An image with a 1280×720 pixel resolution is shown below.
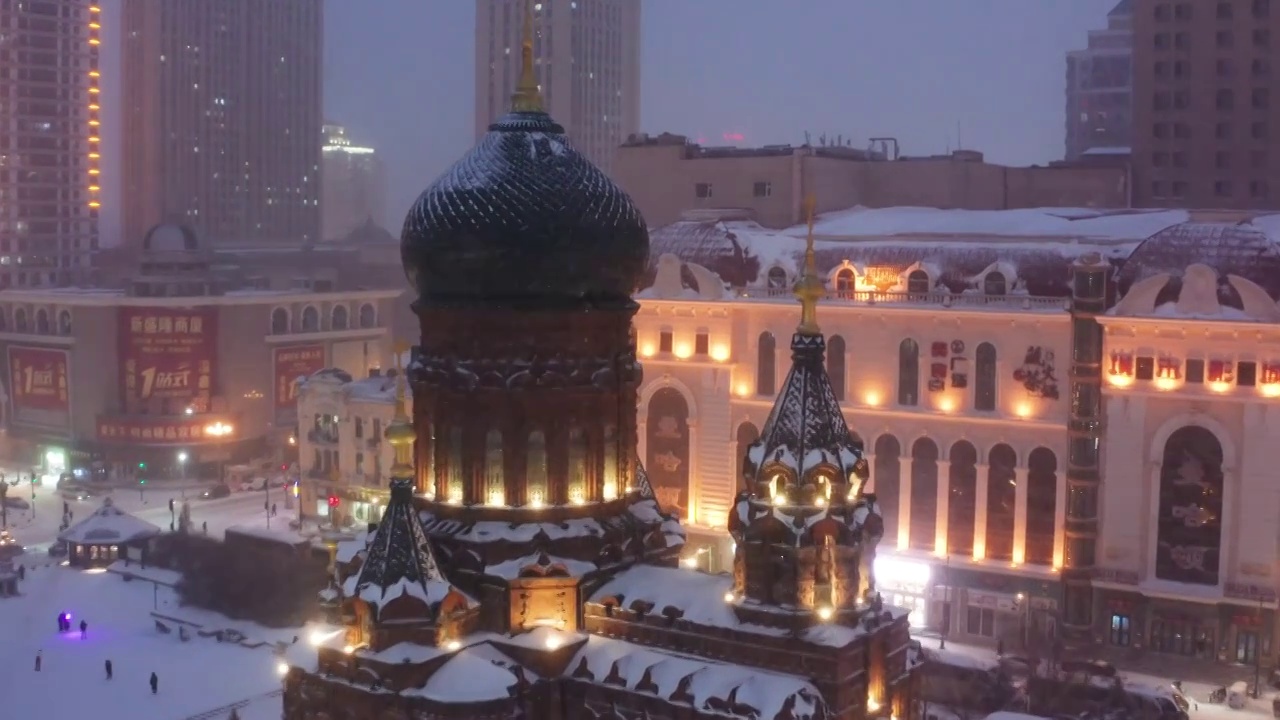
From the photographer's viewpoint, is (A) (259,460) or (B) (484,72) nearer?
(A) (259,460)

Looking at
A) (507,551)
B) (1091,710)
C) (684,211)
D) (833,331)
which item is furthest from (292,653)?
(684,211)

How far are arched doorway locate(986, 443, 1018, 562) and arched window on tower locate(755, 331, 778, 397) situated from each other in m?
9.30

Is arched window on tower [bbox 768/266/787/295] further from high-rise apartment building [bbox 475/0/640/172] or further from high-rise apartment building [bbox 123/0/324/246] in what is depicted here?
high-rise apartment building [bbox 123/0/324/246]

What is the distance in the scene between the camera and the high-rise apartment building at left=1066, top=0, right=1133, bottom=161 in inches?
5182

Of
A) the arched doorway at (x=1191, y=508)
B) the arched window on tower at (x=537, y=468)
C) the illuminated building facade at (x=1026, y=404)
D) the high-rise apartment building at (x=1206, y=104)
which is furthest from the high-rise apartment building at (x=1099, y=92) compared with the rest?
the arched window on tower at (x=537, y=468)

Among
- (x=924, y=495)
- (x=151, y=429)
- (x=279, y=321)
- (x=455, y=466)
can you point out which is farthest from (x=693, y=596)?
(x=279, y=321)

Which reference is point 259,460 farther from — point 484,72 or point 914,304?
point 914,304

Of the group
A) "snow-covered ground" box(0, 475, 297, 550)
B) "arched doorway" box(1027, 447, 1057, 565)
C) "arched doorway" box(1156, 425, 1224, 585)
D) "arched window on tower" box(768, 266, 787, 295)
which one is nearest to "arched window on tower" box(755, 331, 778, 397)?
"arched window on tower" box(768, 266, 787, 295)

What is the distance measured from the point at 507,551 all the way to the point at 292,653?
478 centimetres

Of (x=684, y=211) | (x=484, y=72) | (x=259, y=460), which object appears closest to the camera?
(x=684, y=211)

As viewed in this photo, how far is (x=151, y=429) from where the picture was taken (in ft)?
303

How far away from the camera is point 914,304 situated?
57.1 meters

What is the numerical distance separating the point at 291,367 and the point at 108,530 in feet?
105

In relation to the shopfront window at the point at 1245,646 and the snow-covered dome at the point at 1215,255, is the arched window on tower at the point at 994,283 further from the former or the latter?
the shopfront window at the point at 1245,646
